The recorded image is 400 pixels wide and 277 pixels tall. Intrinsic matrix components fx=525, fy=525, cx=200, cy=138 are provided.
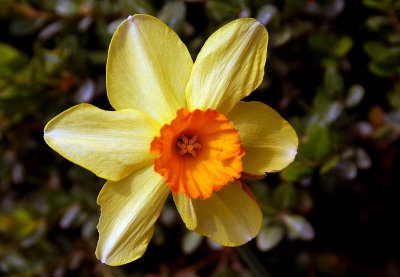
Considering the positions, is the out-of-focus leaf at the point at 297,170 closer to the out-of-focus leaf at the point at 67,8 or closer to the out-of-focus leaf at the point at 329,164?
the out-of-focus leaf at the point at 329,164

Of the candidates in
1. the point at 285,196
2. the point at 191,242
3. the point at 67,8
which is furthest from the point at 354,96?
the point at 67,8

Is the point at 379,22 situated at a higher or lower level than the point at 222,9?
lower

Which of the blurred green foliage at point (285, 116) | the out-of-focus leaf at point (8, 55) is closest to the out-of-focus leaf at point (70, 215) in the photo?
the blurred green foliage at point (285, 116)

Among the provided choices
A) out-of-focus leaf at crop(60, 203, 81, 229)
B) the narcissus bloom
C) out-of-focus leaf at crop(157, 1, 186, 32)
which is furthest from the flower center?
out-of-focus leaf at crop(60, 203, 81, 229)

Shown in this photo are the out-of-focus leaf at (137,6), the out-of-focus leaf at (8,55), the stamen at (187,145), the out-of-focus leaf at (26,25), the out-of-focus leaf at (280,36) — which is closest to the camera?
the stamen at (187,145)

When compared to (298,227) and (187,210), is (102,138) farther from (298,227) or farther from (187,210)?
(298,227)

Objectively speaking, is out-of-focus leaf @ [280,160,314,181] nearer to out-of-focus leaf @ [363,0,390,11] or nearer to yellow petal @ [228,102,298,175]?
yellow petal @ [228,102,298,175]
